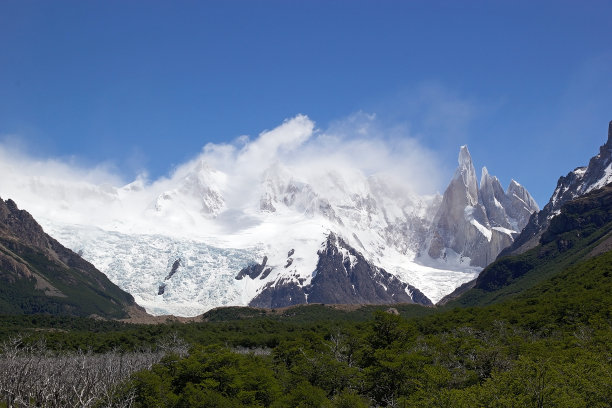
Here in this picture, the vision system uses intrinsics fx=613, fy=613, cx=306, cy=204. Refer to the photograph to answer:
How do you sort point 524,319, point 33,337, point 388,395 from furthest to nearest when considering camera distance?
1. point 33,337
2. point 524,319
3. point 388,395

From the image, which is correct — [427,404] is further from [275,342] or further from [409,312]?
[409,312]

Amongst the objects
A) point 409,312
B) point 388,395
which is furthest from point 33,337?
point 409,312

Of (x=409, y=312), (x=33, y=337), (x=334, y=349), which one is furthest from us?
(x=409, y=312)

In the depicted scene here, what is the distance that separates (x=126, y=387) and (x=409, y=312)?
149 metres

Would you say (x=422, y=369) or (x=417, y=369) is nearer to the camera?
(x=422, y=369)

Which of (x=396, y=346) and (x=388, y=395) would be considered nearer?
(x=388, y=395)

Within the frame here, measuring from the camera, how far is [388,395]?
59.9 meters

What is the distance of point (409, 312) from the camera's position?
199m

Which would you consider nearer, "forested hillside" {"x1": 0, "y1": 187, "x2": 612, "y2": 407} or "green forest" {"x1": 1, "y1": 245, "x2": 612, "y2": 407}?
"green forest" {"x1": 1, "y1": 245, "x2": 612, "y2": 407}

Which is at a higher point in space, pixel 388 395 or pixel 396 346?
pixel 396 346

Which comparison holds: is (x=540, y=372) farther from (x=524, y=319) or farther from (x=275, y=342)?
(x=275, y=342)

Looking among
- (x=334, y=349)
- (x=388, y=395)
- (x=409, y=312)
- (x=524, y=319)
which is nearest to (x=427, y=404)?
(x=388, y=395)

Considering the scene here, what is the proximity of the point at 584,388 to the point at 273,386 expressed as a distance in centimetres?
3155

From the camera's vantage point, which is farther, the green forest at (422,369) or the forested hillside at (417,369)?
the forested hillside at (417,369)
